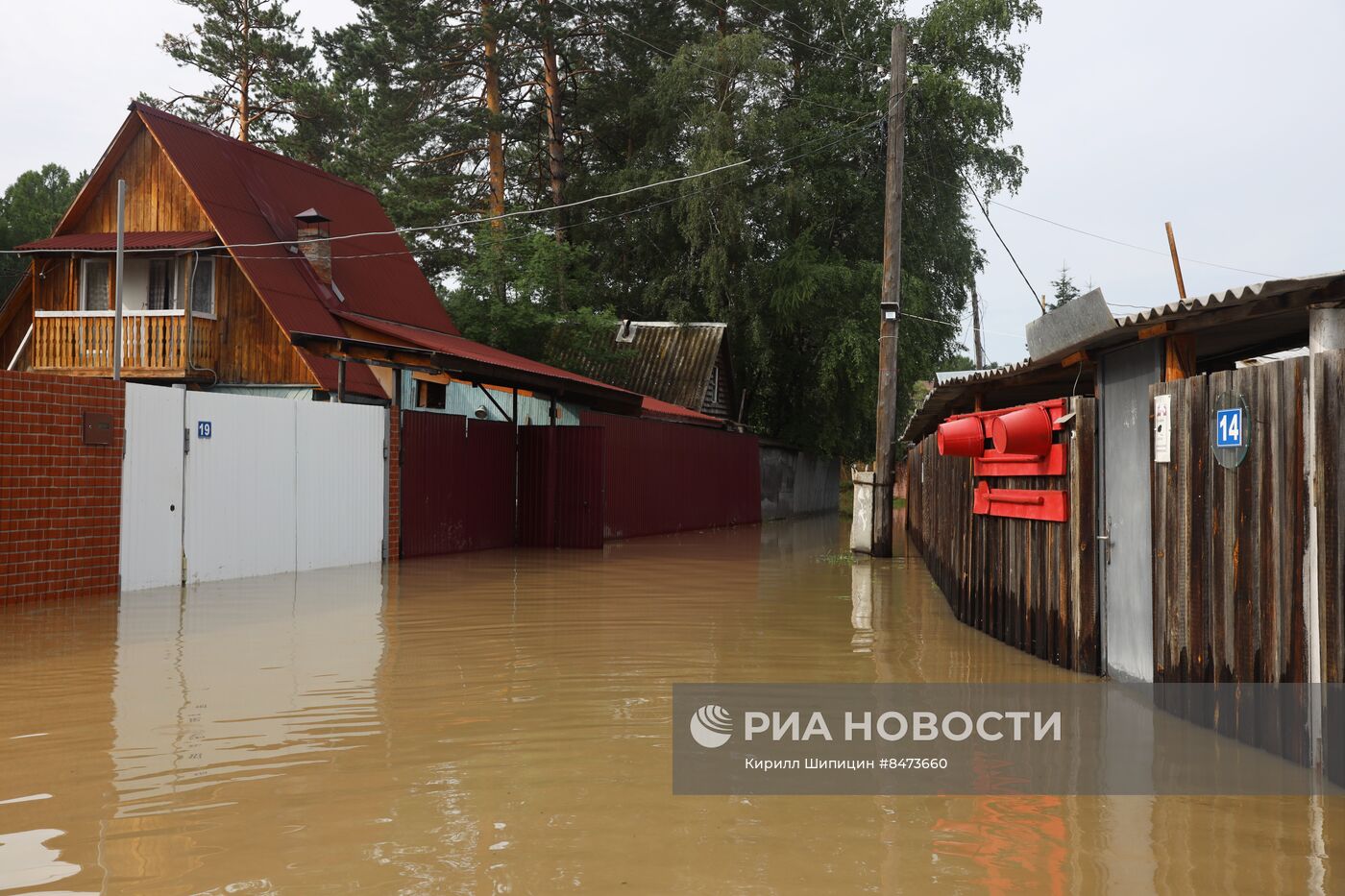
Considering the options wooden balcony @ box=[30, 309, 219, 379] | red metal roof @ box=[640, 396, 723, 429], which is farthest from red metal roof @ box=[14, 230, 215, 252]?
red metal roof @ box=[640, 396, 723, 429]

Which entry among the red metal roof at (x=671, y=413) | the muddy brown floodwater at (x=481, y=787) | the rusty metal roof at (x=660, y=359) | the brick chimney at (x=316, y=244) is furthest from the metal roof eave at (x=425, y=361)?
the rusty metal roof at (x=660, y=359)

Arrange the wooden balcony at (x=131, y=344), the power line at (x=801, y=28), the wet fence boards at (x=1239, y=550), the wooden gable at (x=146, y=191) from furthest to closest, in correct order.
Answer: the power line at (x=801, y=28) → the wooden gable at (x=146, y=191) → the wooden balcony at (x=131, y=344) → the wet fence boards at (x=1239, y=550)

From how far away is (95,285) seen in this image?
71.2 feet

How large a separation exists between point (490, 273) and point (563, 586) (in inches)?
734

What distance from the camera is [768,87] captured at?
1330 inches

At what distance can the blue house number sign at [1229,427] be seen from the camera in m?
5.71

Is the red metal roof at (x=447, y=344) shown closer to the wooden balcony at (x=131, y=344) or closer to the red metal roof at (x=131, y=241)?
the wooden balcony at (x=131, y=344)

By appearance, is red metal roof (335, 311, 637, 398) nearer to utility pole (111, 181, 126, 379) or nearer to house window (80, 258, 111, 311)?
utility pole (111, 181, 126, 379)

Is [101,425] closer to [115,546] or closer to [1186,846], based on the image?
[115,546]

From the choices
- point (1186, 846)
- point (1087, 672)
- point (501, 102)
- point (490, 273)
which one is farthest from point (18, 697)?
point (501, 102)

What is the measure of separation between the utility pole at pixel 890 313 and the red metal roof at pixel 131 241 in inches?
462

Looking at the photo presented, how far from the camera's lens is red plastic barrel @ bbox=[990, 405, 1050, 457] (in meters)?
8.30

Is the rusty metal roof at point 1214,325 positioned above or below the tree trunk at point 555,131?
below

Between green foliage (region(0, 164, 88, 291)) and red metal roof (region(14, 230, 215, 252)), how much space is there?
21178mm
